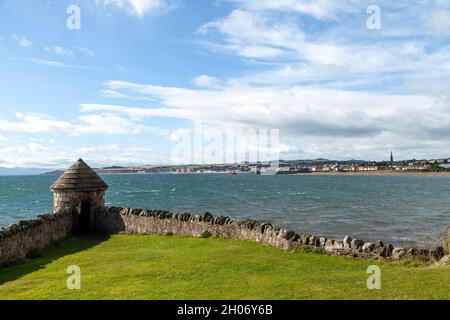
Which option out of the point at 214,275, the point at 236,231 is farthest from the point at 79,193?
the point at 214,275

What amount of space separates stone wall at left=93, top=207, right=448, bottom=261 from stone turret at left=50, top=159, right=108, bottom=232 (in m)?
0.65

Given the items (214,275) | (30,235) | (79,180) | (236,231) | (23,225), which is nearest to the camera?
(214,275)

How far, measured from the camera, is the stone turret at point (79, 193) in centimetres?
2206

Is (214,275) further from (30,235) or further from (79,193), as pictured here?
(79,193)

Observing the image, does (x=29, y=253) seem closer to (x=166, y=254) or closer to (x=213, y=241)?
(x=166, y=254)

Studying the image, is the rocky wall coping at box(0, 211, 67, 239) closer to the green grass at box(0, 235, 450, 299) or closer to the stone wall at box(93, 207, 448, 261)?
the green grass at box(0, 235, 450, 299)

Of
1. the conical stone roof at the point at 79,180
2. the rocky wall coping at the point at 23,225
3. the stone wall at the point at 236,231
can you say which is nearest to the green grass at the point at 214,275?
the stone wall at the point at 236,231

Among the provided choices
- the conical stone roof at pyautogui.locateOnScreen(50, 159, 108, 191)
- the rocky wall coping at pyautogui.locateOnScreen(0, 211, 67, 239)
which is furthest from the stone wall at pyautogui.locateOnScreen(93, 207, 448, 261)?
the rocky wall coping at pyautogui.locateOnScreen(0, 211, 67, 239)

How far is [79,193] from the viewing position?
22.3 meters

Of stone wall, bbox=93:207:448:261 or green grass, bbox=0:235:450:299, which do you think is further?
stone wall, bbox=93:207:448:261

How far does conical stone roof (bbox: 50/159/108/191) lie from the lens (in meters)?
22.0

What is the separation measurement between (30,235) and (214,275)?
8632 millimetres

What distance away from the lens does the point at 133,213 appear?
2161 cm

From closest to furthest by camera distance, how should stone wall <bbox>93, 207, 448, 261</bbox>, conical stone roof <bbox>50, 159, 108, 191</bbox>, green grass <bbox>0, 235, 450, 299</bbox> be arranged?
green grass <bbox>0, 235, 450, 299</bbox> → stone wall <bbox>93, 207, 448, 261</bbox> → conical stone roof <bbox>50, 159, 108, 191</bbox>
